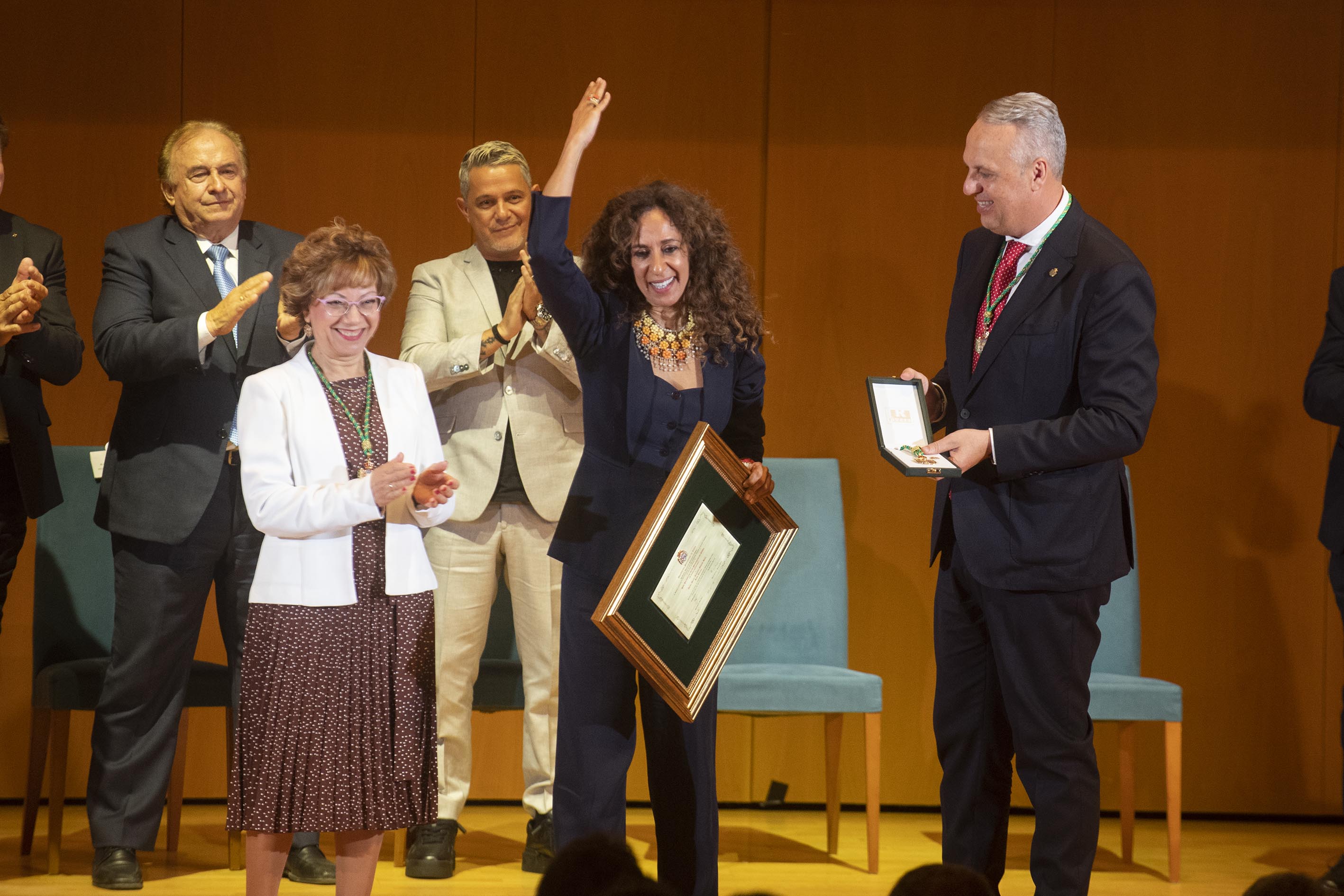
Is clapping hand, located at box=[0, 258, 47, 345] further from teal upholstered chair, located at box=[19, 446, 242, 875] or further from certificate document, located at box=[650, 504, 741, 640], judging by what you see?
certificate document, located at box=[650, 504, 741, 640]

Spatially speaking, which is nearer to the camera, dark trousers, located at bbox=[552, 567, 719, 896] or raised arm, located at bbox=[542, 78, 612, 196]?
raised arm, located at bbox=[542, 78, 612, 196]

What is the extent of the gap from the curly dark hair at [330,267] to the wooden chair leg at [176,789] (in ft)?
5.65

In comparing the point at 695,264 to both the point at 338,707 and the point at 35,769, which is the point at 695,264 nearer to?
the point at 338,707

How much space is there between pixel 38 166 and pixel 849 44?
2.81 metres

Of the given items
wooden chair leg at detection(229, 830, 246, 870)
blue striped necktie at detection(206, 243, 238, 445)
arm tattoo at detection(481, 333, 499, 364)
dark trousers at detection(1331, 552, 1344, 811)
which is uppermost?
blue striped necktie at detection(206, 243, 238, 445)

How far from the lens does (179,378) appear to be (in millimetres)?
3434

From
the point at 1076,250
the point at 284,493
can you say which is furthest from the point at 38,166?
the point at 1076,250

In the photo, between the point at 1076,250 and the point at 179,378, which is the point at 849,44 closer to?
the point at 1076,250

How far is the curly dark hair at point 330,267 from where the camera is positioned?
2561 mm

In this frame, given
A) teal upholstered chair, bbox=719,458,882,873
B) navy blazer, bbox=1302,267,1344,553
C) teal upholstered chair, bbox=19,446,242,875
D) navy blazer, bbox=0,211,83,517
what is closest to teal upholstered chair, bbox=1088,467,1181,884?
navy blazer, bbox=1302,267,1344,553

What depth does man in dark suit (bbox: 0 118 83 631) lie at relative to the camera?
11.0ft

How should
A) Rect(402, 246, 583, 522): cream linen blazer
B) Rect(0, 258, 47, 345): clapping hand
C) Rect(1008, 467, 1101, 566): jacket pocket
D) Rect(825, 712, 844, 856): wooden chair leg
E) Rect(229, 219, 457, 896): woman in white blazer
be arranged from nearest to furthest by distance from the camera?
Rect(229, 219, 457, 896): woman in white blazer, Rect(1008, 467, 1101, 566): jacket pocket, Rect(0, 258, 47, 345): clapping hand, Rect(402, 246, 583, 522): cream linen blazer, Rect(825, 712, 844, 856): wooden chair leg

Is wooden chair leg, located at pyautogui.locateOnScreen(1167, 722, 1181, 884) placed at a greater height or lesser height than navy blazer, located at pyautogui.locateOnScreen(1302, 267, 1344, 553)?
lesser

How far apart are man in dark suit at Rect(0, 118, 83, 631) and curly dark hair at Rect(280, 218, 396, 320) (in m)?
1.05
